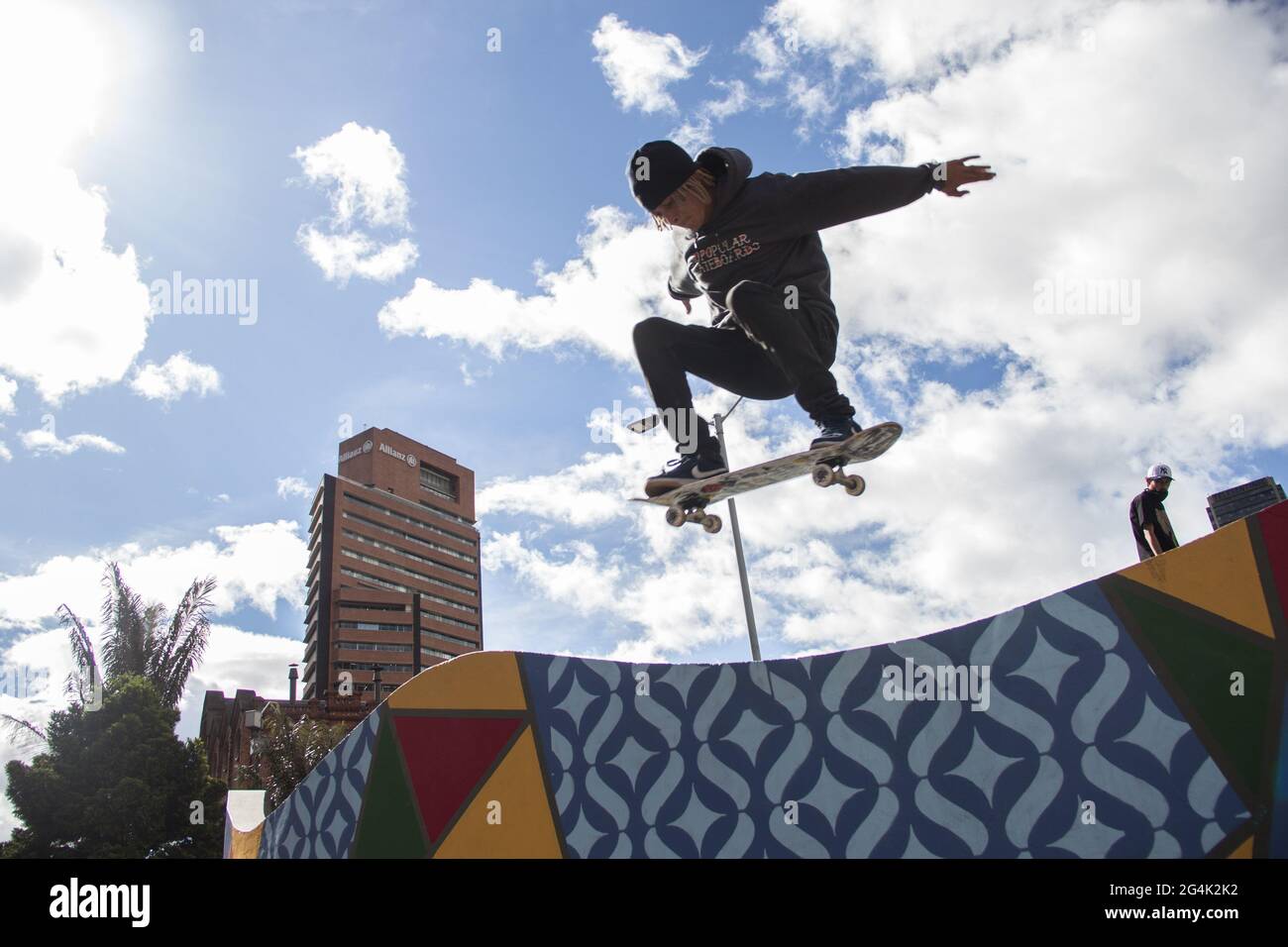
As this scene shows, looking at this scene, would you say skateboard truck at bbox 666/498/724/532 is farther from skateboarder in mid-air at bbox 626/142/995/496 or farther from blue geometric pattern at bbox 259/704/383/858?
blue geometric pattern at bbox 259/704/383/858

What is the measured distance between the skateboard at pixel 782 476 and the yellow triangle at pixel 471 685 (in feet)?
4.78

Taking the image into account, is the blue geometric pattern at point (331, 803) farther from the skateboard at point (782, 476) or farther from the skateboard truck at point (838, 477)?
the skateboard truck at point (838, 477)

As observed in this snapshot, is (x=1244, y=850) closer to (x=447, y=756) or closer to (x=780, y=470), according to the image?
(x=780, y=470)

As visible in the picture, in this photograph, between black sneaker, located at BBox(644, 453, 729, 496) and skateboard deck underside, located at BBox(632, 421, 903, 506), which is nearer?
skateboard deck underside, located at BBox(632, 421, 903, 506)

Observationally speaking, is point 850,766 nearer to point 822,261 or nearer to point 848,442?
point 848,442

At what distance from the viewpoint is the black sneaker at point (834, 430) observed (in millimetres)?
5465

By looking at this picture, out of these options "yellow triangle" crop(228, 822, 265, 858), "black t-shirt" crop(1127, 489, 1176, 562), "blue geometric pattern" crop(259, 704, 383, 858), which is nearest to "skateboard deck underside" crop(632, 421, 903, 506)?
"blue geometric pattern" crop(259, 704, 383, 858)

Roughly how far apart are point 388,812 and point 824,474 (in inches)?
153

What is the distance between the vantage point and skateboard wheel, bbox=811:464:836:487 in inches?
226

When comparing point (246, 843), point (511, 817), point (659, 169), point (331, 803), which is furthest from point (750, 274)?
point (246, 843)

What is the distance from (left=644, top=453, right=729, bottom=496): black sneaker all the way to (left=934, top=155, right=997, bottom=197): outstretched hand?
210cm
